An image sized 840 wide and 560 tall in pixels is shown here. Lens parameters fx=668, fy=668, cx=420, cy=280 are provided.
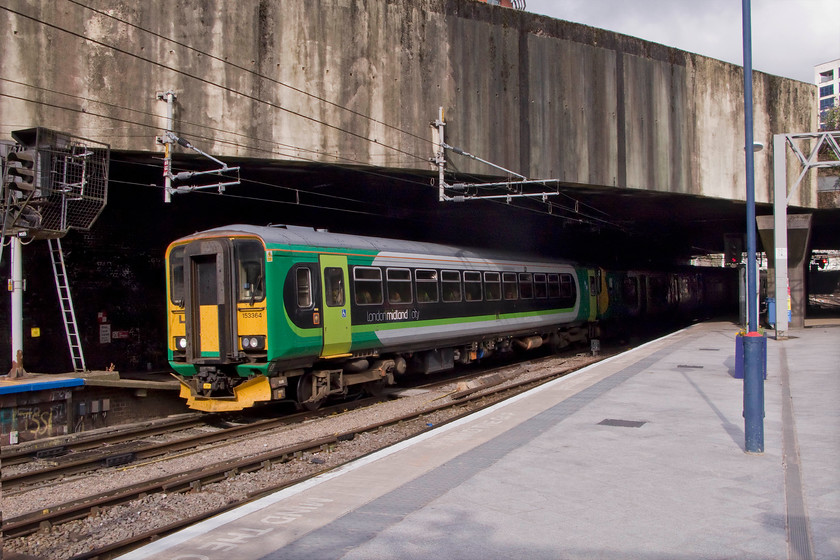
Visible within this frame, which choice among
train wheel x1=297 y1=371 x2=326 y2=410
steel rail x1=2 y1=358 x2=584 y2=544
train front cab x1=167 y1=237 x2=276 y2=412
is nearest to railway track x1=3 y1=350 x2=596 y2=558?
steel rail x1=2 y1=358 x2=584 y2=544

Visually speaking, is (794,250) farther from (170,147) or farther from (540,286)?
(170,147)

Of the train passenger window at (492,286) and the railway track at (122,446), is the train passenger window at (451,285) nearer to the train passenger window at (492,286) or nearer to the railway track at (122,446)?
the train passenger window at (492,286)

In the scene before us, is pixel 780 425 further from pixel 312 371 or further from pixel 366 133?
pixel 366 133

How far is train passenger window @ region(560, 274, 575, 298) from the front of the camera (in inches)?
867

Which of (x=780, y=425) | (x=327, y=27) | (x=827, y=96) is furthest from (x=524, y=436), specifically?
(x=827, y=96)

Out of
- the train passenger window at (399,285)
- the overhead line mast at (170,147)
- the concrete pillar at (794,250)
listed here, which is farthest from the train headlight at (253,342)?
the concrete pillar at (794,250)

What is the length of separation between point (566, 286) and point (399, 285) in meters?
9.53

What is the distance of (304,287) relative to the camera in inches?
469

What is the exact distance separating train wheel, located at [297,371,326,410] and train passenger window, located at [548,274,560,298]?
10.5 metres

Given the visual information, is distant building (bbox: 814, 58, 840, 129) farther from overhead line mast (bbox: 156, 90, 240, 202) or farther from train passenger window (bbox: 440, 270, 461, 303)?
overhead line mast (bbox: 156, 90, 240, 202)

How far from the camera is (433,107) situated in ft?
56.9

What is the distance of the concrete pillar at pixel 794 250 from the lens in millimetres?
25016

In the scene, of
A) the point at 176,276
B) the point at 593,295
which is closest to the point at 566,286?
the point at 593,295

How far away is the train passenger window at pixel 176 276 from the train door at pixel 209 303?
0.27 m
